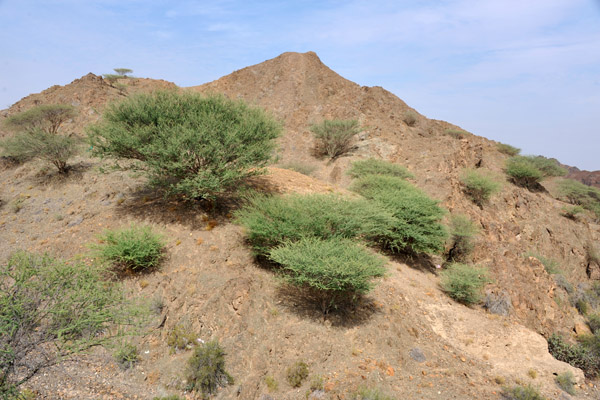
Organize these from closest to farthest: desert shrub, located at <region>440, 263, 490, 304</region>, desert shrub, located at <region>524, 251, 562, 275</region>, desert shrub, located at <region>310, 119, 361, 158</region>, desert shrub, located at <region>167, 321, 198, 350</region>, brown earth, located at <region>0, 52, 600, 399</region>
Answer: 1. brown earth, located at <region>0, 52, 600, 399</region>
2. desert shrub, located at <region>167, 321, 198, 350</region>
3. desert shrub, located at <region>440, 263, 490, 304</region>
4. desert shrub, located at <region>524, 251, 562, 275</region>
5. desert shrub, located at <region>310, 119, 361, 158</region>

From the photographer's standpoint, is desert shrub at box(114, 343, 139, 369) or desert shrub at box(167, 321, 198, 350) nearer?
desert shrub at box(114, 343, 139, 369)

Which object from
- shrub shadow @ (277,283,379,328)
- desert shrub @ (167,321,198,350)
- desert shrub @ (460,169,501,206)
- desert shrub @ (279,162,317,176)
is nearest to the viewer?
desert shrub @ (167,321,198,350)

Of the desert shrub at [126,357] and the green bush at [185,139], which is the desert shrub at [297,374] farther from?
the green bush at [185,139]

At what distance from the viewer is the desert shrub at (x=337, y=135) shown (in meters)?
24.8

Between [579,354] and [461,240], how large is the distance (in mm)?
5308

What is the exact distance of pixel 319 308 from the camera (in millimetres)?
7691

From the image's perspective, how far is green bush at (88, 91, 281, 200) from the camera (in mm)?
8766

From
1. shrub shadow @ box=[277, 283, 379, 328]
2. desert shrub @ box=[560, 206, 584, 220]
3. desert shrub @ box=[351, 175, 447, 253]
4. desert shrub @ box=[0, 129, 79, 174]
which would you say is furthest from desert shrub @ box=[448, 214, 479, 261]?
desert shrub @ box=[0, 129, 79, 174]

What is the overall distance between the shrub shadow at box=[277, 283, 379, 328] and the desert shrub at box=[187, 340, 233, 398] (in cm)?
199

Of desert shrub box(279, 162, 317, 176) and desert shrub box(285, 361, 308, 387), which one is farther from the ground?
desert shrub box(279, 162, 317, 176)

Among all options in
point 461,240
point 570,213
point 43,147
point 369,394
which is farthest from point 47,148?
point 570,213

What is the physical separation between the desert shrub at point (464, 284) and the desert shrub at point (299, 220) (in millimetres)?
4374

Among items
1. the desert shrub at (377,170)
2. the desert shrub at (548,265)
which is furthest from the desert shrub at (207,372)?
the desert shrub at (548,265)

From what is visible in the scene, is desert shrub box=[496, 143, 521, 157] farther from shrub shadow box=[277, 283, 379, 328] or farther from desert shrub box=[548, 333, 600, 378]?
shrub shadow box=[277, 283, 379, 328]
